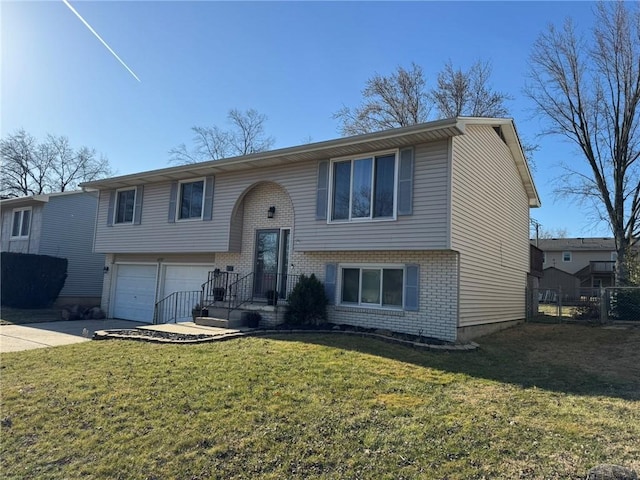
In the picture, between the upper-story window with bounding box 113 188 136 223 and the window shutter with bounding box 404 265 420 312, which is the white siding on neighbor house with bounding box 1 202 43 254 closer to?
the upper-story window with bounding box 113 188 136 223

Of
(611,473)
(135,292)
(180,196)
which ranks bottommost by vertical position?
(611,473)

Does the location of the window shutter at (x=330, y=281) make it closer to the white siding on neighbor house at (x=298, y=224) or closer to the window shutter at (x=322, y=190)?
the white siding on neighbor house at (x=298, y=224)

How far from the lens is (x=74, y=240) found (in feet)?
73.9

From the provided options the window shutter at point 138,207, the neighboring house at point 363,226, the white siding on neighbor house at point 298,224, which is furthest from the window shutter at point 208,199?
the window shutter at point 138,207

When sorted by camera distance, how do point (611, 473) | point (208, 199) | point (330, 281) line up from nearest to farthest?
point (611, 473), point (330, 281), point (208, 199)

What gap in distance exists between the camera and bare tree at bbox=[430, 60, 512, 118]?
1035 inches

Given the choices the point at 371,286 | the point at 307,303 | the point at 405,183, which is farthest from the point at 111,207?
the point at 405,183

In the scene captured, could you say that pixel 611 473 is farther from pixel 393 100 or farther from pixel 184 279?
pixel 393 100

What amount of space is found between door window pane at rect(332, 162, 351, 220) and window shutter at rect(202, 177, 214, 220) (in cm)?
471

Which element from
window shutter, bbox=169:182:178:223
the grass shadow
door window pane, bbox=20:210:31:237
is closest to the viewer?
the grass shadow

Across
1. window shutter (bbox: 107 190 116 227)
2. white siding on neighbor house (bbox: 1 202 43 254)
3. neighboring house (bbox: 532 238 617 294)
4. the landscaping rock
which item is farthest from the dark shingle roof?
the landscaping rock

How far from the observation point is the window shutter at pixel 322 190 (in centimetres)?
1195

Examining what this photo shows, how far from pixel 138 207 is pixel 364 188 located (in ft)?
31.1

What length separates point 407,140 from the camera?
10547 millimetres
